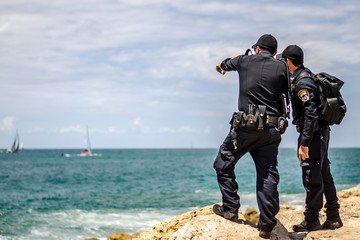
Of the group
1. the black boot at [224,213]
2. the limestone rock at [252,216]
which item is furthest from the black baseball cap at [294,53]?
the limestone rock at [252,216]

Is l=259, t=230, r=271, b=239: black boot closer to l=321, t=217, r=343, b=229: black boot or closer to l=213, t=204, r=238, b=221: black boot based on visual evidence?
l=213, t=204, r=238, b=221: black boot

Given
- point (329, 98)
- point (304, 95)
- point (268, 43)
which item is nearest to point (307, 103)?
point (304, 95)

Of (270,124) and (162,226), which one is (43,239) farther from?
(270,124)

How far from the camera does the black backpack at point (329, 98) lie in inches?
227

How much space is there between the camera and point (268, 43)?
5.71 meters

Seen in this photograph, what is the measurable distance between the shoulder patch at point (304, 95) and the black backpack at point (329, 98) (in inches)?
8.6

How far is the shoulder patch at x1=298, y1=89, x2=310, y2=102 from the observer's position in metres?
5.66

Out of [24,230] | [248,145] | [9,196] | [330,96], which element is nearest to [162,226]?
[248,145]

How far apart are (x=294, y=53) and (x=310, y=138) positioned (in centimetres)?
114

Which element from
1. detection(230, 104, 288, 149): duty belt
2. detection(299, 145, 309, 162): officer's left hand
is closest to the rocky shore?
detection(299, 145, 309, 162): officer's left hand

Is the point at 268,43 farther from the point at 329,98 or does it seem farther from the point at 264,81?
the point at 329,98

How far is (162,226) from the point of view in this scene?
700cm

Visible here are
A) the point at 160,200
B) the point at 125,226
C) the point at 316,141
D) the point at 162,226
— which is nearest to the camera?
the point at 316,141

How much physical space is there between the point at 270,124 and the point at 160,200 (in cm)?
2060
